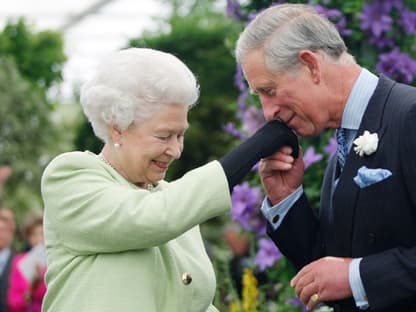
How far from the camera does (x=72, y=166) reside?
2781 millimetres

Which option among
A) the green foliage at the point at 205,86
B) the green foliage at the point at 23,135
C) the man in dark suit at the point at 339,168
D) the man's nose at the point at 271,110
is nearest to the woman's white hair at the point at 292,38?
the man in dark suit at the point at 339,168

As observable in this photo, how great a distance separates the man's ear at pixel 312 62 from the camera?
9.67 ft

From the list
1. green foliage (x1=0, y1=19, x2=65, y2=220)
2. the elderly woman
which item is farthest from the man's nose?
green foliage (x1=0, y1=19, x2=65, y2=220)

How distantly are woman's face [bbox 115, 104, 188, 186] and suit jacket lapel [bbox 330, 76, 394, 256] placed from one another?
538 mm

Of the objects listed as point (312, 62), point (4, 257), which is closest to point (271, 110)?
point (312, 62)

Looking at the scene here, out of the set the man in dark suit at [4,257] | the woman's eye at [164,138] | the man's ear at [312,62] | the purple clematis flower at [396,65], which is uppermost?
the man's ear at [312,62]

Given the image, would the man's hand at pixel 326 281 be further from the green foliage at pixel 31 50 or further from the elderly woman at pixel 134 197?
the green foliage at pixel 31 50

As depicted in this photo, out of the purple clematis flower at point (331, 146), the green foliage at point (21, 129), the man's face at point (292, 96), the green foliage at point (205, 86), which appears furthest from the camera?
the green foliage at point (21, 129)

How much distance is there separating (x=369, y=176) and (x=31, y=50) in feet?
39.9

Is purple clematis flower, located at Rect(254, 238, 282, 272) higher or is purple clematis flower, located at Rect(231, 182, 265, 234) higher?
purple clematis flower, located at Rect(231, 182, 265, 234)

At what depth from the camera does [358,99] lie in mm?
2947

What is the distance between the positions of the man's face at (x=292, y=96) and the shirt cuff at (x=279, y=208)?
0.26 metres

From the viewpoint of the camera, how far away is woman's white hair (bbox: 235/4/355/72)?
9.73ft

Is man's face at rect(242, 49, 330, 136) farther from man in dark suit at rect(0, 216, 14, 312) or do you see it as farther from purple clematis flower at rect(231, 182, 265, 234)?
man in dark suit at rect(0, 216, 14, 312)
